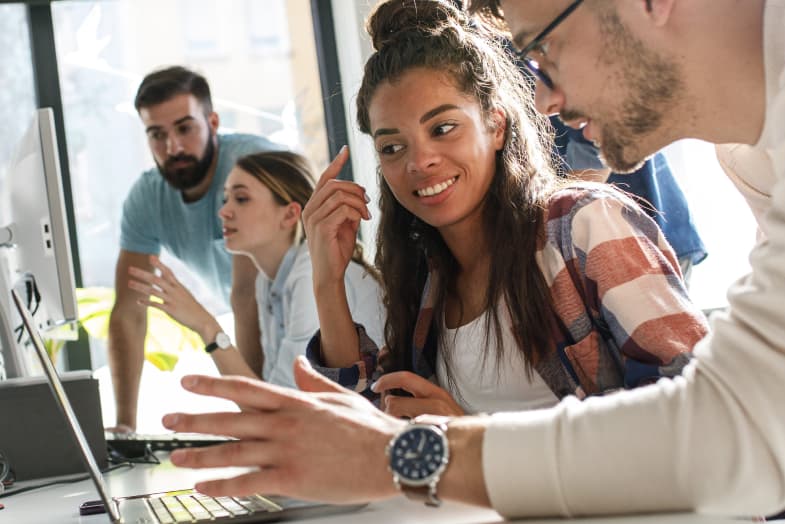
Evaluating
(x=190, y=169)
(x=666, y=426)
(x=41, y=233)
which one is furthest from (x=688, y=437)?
(x=190, y=169)

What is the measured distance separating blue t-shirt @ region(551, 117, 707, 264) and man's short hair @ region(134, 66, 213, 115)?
169 cm

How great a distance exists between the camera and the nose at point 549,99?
3.80ft

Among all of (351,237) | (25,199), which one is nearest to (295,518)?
(351,237)

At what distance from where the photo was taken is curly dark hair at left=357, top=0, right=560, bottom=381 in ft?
4.93

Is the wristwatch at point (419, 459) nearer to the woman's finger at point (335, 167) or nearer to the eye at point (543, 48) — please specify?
the eye at point (543, 48)

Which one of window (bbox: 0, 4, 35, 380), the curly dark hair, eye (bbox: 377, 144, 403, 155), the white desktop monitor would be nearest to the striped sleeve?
the curly dark hair

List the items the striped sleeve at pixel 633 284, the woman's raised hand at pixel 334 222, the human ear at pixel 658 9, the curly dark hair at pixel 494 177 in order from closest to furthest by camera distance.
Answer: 1. the human ear at pixel 658 9
2. the striped sleeve at pixel 633 284
3. the curly dark hair at pixel 494 177
4. the woman's raised hand at pixel 334 222

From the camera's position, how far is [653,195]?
2.17 meters

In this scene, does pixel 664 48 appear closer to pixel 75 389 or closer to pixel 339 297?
pixel 339 297

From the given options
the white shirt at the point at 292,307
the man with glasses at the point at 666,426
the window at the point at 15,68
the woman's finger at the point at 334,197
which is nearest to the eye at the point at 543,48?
the man with glasses at the point at 666,426

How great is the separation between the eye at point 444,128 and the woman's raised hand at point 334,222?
0.70ft

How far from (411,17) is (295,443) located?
1063 mm

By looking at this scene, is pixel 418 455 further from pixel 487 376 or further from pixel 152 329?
pixel 152 329

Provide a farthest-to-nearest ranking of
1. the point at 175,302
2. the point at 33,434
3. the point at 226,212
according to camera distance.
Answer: the point at 226,212
the point at 175,302
the point at 33,434
